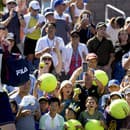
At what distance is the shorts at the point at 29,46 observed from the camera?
35.9ft

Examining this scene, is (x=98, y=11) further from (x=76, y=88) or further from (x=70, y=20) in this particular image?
(x=76, y=88)

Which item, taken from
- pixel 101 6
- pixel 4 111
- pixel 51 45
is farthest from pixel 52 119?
pixel 101 6

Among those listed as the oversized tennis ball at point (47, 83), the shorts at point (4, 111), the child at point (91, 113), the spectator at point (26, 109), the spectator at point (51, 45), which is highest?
the shorts at point (4, 111)

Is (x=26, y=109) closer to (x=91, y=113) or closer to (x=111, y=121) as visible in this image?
(x=91, y=113)

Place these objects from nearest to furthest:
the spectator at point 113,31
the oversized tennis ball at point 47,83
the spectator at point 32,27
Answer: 1. the oversized tennis ball at point 47,83
2. the spectator at point 32,27
3. the spectator at point 113,31

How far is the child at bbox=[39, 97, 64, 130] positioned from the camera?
24.8 ft

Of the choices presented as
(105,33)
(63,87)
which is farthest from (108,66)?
(63,87)

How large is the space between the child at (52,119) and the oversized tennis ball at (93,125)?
36 cm

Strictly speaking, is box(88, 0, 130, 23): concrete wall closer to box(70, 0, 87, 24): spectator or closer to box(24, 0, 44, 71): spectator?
box(70, 0, 87, 24): spectator

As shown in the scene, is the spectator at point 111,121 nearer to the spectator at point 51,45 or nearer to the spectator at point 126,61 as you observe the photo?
the spectator at point 126,61

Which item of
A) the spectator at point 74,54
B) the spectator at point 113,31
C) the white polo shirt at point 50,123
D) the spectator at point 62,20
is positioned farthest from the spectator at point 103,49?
the white polo shirt at point 50,123

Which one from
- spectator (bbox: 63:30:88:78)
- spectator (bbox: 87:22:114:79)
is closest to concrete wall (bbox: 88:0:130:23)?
spectator (bbox: 87:22:114:79)

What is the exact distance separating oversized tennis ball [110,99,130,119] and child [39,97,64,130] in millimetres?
715

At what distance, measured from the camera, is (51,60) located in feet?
30.0
